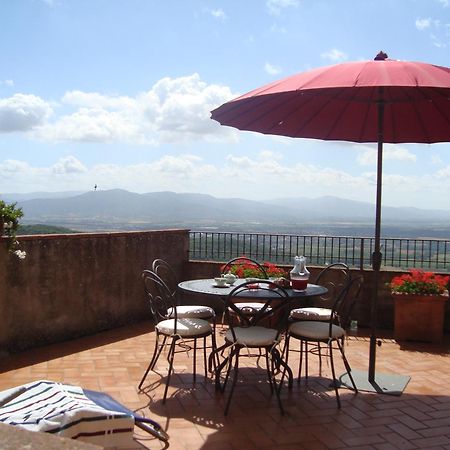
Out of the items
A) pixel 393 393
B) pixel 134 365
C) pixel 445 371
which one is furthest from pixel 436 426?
pixel 134 365

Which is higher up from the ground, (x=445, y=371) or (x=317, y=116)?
(x=317, y=116)

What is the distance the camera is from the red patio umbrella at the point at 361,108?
2.83 meters

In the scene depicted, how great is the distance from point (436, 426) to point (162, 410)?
1.65m

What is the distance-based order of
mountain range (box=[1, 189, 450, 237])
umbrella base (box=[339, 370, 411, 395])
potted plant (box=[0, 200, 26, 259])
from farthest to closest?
1. mountain range (box=[1, 189, 450, 237])
2. potted plant (box=[0, 200, 26, 259])
3. umbrella base (box=[339, 370, 411, 395])

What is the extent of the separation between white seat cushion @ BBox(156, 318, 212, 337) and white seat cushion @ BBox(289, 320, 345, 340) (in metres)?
0.60

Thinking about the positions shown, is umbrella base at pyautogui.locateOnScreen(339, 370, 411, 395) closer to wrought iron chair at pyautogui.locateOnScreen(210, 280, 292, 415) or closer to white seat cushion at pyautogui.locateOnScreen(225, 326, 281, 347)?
wrought iron chair at pyautogui.locateOnScreen(210, 280, 292, 415)

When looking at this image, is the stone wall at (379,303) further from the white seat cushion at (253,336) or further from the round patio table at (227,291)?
the white seat cushion at (253,336)

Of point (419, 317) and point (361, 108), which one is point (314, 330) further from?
point (419, 317)

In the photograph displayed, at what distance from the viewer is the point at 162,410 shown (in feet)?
10.5

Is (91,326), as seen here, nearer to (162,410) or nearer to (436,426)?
(162,410)

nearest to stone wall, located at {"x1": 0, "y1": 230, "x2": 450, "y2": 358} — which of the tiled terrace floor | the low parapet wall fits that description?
the low parapet wall

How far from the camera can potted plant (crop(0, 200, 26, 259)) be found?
13.8ft

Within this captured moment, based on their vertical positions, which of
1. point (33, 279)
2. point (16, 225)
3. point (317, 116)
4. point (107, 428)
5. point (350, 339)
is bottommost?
point (350, 339)

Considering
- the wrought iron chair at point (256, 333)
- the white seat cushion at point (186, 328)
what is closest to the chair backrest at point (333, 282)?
the wrought iron chair at point (256, 333)
